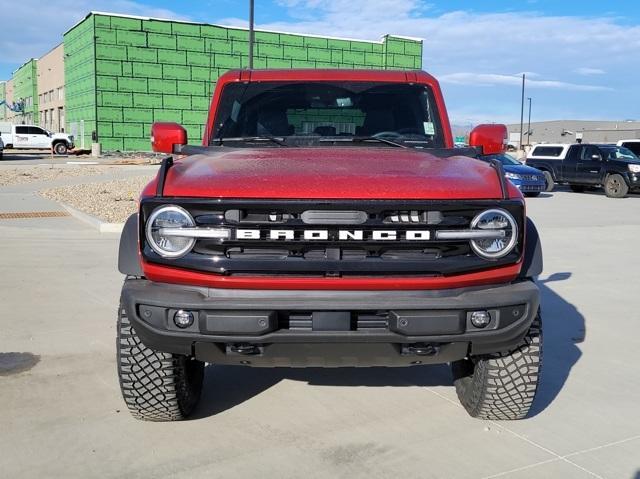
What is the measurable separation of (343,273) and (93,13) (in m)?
47.5

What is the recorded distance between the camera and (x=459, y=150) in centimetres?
387

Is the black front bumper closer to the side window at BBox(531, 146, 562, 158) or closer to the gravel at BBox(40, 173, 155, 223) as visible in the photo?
the gravel at BBox(40, 173, 155, 223)

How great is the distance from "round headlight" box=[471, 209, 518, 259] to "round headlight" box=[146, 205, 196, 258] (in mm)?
1279

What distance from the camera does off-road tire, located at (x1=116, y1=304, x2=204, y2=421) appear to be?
3307 millimetres

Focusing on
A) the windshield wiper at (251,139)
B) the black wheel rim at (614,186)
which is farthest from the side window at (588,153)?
the windshield wiper at (251,139)

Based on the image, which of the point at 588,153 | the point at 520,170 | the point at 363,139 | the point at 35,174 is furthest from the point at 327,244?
the point at 35,174

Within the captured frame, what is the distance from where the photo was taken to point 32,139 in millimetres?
42094

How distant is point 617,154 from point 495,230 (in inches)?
795

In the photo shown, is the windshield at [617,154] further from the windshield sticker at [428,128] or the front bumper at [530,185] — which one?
the windshield sticker at [428,128]

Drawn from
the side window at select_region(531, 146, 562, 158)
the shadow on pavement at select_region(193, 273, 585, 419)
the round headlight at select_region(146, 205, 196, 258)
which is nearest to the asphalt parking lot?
the shadow on pavement at select_region(193, 273, 585, 419)

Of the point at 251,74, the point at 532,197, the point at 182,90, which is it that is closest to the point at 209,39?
the point at 182,90

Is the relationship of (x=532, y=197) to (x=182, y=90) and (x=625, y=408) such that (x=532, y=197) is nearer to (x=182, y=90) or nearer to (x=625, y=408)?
(x=625, y=408)

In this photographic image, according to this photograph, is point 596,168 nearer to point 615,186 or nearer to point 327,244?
point 615,186

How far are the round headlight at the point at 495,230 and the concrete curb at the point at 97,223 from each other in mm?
8128
